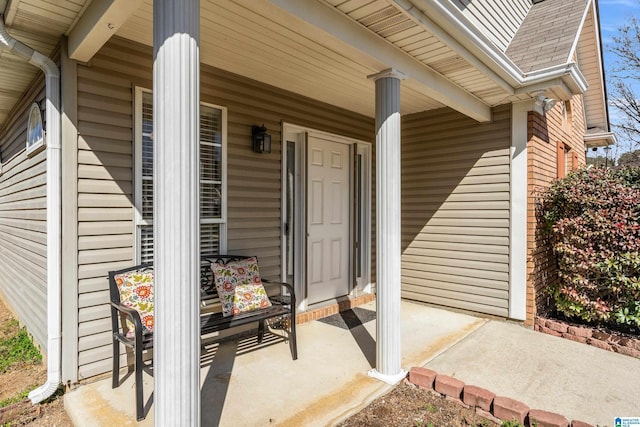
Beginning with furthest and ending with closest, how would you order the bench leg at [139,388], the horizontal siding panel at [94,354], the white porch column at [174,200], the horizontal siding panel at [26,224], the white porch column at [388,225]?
the horizontal siding panel at [26,224] → the white porch column at [388,225] → the horizontal siding panel at [94,354] → the bench leg at [139,388] → the white porch column at [174,200]

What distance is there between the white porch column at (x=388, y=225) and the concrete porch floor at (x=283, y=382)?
0.26m

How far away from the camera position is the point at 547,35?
4805 mm

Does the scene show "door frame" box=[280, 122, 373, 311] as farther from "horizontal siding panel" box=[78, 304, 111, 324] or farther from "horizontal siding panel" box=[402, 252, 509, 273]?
"horizontal siding panel" box=[78, 304, 111, 324]

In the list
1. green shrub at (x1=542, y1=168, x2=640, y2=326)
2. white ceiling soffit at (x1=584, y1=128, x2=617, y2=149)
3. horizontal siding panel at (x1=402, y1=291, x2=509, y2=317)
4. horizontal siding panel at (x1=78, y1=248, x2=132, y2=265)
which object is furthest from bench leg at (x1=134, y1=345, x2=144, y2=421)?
white ceiling soffit at (x1=584, y1=128, x2=617, y2=149)

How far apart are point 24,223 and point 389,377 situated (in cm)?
378

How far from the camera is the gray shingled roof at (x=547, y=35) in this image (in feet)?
13.7

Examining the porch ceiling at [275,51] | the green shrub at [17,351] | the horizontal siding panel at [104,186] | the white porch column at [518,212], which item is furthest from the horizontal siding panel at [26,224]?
the white porch column at [518,212]

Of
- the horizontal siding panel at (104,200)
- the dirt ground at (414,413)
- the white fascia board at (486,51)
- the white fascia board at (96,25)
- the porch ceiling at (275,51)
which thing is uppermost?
the white fascia board at (486,51)

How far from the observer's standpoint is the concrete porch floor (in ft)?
7.54

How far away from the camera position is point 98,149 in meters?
2.73

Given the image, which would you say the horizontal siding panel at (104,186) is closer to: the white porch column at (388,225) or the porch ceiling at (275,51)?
the porch ceiling at (275,51)

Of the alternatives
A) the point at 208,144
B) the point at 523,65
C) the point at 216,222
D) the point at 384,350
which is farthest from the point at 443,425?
the point at 523,65

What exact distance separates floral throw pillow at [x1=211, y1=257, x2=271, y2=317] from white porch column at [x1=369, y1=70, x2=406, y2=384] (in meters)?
1.05

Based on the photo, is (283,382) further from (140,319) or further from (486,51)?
(486,51)
